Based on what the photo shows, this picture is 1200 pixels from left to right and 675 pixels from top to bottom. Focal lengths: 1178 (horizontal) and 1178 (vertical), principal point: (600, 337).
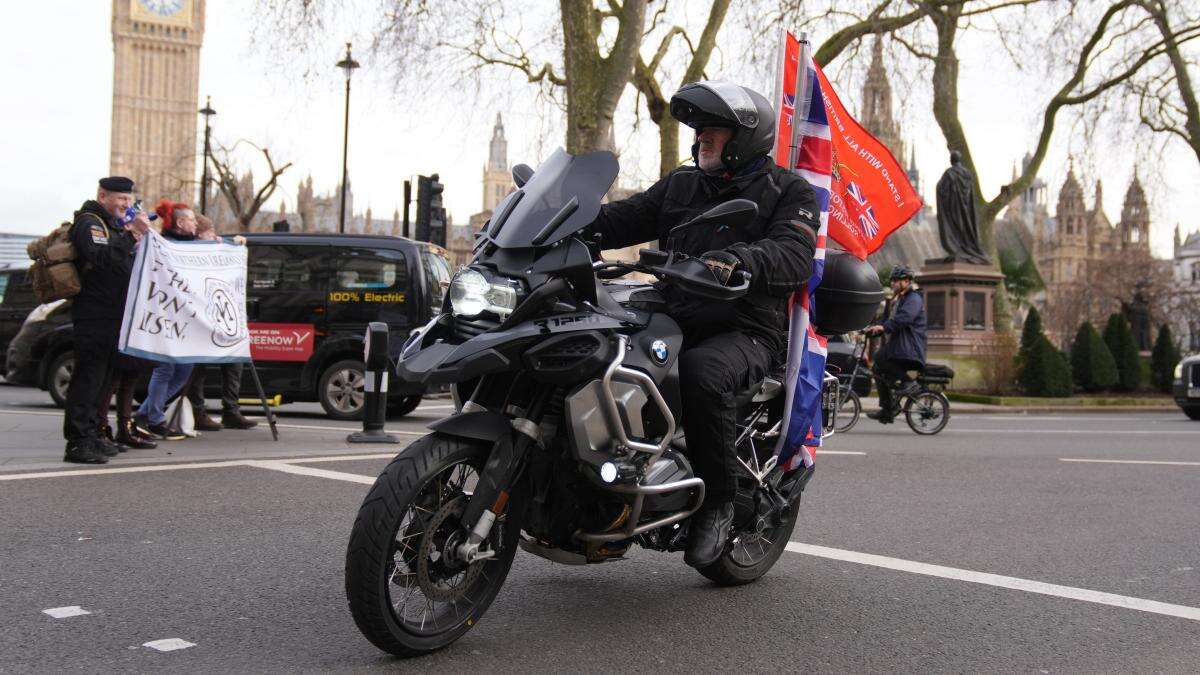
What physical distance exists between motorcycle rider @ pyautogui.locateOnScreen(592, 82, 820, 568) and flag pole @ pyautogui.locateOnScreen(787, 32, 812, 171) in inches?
20.9

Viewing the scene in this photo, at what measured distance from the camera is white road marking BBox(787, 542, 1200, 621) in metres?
4.43

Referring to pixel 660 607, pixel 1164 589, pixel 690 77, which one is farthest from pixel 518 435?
pixel 690 77

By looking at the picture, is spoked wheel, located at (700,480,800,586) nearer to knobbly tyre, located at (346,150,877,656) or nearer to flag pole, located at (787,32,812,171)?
knobbly tyre, located at (346,150,877,656)

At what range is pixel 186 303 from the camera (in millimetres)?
9469

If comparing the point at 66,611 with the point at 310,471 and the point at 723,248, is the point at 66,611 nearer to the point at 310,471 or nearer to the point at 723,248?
the point at 723,248

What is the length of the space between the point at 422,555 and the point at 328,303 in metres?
10.3

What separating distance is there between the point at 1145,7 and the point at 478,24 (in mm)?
18668

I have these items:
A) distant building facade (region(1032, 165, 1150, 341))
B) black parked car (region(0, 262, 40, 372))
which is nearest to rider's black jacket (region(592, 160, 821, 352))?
black parked car (region(0, 262, 40, 372))

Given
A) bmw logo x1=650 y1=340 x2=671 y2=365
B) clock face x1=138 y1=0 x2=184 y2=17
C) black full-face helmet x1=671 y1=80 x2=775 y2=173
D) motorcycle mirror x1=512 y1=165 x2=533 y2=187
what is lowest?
bmw logo x1=650 y1=340 x2=671 y2=365

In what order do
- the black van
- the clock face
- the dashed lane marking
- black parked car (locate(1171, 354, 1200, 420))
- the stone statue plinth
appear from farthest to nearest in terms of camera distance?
the clock face < the stone statue plinth < black parked car (locate(1171, 354, 1200, 420)) < the black van < the dashed lane marking

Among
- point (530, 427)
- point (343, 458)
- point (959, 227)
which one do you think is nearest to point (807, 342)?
point (530, 427)

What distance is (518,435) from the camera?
356 centimetres

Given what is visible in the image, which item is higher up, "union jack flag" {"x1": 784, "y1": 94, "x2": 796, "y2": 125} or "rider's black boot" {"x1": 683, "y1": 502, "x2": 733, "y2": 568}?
"union jack flag" {"x1": 784, "y1": 94, "x2": 796, "y2": 125}

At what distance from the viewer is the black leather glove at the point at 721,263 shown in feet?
12.2
